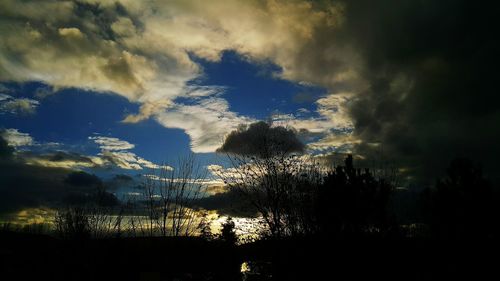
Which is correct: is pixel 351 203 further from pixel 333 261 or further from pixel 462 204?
pixel 462 204

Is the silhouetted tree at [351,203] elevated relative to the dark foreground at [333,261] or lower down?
elevated

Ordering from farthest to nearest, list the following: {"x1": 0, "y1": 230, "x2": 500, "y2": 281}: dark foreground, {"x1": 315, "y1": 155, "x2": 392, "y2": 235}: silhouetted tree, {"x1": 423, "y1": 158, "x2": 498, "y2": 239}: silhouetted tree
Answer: {"x1": 423, "y1": 158, "x2": 498, "y2": 239}: silhouetted tree
{"x1": 315, "y1": 155, "x2": 392, "y2": 235}: silhouetted tree
{"x1": 0, "y1": 230, "x2": 500, "y2": 281}: dark foreground

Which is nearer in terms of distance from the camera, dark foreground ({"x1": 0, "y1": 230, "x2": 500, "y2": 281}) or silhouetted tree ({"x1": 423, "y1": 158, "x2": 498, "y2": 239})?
dark foreground ({"x1": 0, "y1": 230, "x2": 500, "y2": 281})

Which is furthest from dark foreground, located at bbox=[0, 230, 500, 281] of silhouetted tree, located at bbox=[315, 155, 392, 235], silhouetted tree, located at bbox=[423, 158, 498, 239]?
silhouetted tree, located at bbox=[423, 158, 498, 239]

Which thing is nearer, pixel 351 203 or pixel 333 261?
pixel 333 261

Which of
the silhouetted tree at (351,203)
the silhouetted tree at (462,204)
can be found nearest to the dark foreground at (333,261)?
the silhouetted tree at (351,203)

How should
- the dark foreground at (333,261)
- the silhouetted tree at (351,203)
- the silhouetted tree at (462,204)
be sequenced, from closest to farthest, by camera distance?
the dark foreground at (333,261) → the silhouetted tree at (351,203) → the silhouetted tree at (462,204)

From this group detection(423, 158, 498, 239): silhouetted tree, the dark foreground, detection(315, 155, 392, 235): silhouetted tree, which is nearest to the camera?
the dark foreground

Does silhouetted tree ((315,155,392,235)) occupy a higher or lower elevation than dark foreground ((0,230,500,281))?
higher

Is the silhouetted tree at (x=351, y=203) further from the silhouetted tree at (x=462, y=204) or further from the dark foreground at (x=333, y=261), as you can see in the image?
the silhouetted tree at (x=462, y=204)

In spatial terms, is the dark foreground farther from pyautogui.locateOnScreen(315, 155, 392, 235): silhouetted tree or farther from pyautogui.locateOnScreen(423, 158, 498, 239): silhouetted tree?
pyautogui.locateOnScreen(423, 158, 498, 239): silhouetted tree

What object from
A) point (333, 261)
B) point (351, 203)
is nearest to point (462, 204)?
point (351, 203)

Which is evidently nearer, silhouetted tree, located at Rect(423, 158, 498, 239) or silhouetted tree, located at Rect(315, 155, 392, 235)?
silhouetted tree, located at Rect(315, 155, 392, 235)

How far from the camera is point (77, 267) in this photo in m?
13.7
